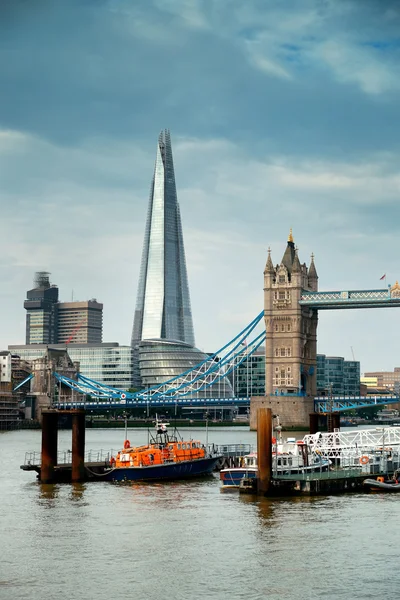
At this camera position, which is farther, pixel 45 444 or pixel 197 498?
pixel 45 444

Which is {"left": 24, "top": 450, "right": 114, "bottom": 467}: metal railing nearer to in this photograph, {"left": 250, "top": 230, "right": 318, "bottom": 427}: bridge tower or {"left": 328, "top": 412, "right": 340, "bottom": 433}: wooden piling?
{"left": 328, "top": 412, "right": 340, "bottom": 433}: wooden piling

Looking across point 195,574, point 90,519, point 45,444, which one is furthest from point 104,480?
point 195,574

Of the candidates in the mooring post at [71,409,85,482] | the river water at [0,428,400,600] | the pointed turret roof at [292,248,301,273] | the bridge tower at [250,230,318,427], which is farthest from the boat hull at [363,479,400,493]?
the pointed turret roof at [292,248,301,273]

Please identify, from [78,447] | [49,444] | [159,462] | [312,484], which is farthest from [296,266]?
[312,484]

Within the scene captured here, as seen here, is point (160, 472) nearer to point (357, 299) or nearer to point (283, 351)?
point (357, 299)

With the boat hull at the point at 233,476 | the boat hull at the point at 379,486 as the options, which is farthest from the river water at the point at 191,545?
the boat hull at the point at 379,486

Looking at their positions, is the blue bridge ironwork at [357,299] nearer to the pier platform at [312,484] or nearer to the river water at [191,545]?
the pier platform at [312,484]

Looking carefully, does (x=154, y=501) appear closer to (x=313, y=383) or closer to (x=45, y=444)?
(x=45, y=444)

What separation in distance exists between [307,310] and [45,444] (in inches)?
4890

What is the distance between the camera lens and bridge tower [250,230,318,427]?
188375 mm

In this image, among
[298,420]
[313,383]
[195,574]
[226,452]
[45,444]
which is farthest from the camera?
[313,383]

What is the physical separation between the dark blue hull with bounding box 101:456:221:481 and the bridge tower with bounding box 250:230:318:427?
107 m

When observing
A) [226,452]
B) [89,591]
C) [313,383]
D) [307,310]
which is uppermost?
[307,310]

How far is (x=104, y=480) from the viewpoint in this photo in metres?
74.2
